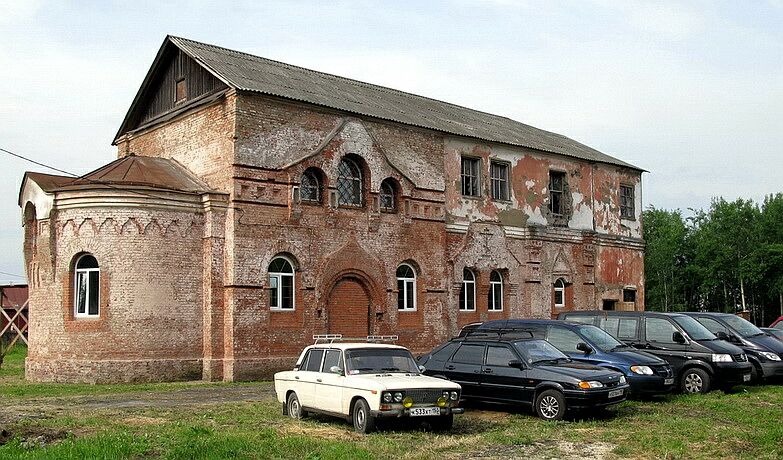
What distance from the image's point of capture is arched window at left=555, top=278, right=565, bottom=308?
3090cm

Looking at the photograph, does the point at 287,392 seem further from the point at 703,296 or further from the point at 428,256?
the point at 703,296

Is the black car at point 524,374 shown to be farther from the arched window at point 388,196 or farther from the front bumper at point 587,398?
the arched window at point 388,196

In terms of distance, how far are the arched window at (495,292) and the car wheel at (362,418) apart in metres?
16.8

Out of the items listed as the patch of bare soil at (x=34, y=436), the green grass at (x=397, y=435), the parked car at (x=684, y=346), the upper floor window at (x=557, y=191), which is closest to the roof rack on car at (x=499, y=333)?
the green grass at (x=397, y=435)

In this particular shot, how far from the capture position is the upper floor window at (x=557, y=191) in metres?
31.0

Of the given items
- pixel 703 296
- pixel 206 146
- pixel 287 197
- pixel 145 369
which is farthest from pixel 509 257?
pixel 703 296

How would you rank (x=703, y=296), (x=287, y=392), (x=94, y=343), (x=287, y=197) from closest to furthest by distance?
(x=287, y=392)
(x=94, y=343)
(x=287, y=197)
(x=703, y=296)

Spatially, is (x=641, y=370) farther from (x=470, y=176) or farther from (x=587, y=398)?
(x=470, y=176)

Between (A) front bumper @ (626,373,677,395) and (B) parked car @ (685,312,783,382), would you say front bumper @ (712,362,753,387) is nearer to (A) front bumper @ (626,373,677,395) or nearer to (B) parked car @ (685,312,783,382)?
(B) parked car @ (685,312,783,382)

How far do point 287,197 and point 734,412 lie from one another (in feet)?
41.9

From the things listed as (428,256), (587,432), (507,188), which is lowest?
(587,432)

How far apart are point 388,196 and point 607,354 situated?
435 inches

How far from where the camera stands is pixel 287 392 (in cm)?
1389

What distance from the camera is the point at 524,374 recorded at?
45.2 ft
